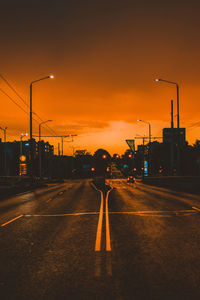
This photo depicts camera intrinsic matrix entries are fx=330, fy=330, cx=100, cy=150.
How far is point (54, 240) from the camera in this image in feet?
30.3

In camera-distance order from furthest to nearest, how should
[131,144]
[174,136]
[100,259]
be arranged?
[131,144] < [174,136] < [100,259]

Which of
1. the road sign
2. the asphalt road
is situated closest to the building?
the road sign

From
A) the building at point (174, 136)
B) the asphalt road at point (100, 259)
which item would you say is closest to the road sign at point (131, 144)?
the building at point (174, 136)

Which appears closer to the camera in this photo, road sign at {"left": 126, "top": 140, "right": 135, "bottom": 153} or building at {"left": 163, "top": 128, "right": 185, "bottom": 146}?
building at {"left": 163, "top": 128, "right": 185, "bottom": 146}

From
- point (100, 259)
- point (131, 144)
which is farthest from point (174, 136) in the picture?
point (100, 259)

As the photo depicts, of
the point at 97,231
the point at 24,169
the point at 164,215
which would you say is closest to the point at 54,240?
the point at 97,231

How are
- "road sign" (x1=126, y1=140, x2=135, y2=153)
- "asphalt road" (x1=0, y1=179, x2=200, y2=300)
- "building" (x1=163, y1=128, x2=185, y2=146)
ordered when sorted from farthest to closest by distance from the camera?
"road sign" (x1=126, y1=140, x2=135, y2=153)
"building" (x1=163, y1=128, x2=185, y2=146)
"asphalt road" (x1=0, y1=179, x2=200, y2=300)

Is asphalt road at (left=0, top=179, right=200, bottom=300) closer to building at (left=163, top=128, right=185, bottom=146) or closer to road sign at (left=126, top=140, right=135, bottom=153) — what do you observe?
building at (left=163, top=128, right=185, bottom=146)

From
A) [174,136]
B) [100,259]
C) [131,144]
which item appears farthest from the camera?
[131,144]

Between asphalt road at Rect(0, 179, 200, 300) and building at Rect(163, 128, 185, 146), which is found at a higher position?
building at Rect(163, 128, 185, 146)

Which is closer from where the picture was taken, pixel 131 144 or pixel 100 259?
pixel 100 259

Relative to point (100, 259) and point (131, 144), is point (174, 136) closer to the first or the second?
point (131, 144)

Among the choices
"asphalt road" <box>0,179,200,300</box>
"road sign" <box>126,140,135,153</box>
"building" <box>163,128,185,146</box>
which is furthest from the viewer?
"road sign" <box>126,140,135,153</box>

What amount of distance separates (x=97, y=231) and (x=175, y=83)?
96.3 ft
